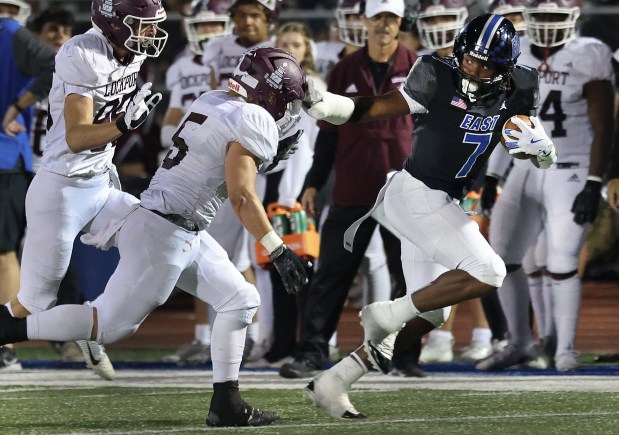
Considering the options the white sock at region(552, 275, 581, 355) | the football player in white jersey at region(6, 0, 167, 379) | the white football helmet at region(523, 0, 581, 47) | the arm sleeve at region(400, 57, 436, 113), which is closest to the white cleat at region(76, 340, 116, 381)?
the football player in white jersey at region(6, 0, 167, 379)

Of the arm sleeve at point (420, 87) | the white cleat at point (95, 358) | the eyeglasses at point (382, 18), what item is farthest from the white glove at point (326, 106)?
the eyeglasses at point (382, 18)

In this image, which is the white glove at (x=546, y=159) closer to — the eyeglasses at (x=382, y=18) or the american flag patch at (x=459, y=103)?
the american flag patch at (x=459, y=103)

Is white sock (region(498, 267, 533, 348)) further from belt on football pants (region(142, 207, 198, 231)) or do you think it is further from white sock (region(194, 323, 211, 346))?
belt on football pants (region(142, 207, 198, 231))

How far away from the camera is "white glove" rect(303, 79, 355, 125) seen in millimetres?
5248

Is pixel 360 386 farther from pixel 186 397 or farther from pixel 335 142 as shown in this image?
pixel 335 142

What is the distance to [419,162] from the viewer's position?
5.62 meters

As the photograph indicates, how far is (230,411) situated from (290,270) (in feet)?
2.01

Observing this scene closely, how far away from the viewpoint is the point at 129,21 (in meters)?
5.61

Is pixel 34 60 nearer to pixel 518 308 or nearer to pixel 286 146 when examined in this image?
pixel 286 146

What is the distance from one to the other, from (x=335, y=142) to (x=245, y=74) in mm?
2102

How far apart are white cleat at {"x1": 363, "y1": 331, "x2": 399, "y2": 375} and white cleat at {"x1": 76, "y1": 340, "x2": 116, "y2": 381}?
1.26 metres

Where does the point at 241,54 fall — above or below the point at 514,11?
below

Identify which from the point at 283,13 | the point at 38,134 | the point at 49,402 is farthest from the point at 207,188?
the point at 283,13

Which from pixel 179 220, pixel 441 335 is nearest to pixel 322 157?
pixel 441 335
